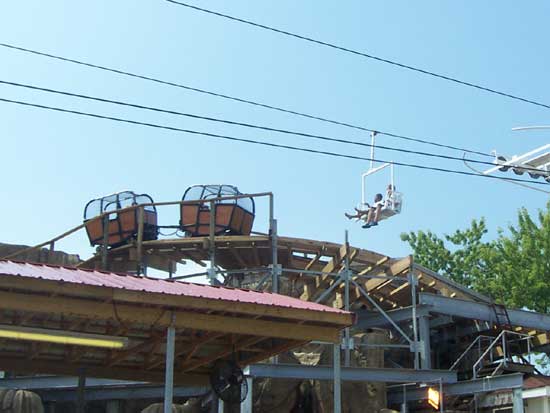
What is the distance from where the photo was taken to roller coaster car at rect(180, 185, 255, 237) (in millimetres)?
23172

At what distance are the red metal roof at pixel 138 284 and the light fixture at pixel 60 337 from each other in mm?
773

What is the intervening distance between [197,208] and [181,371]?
10333mm

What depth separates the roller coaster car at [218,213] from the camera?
2317 cm

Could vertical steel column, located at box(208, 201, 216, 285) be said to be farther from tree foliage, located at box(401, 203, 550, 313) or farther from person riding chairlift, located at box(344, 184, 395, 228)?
tree foliage, located at box(401, 203, 550, 313)

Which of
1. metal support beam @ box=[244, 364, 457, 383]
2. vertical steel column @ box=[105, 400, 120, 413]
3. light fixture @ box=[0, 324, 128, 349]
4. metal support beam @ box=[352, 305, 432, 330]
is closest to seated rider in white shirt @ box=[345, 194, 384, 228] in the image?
metal support beam @ box=[352, 305, 432, 330]

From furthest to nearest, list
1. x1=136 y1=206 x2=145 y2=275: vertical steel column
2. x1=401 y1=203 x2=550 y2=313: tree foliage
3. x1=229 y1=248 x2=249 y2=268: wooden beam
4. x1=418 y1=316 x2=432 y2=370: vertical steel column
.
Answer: x1=401 y1=203 x2=550 y2=313: tree foliage < x1=136 y1=206 x2=145 y2=275: vertical steel column < x1=229 y1=248 x2=249 y2=268: wooden beam < x1=418 y1=316 x2=432 y2=370: vertical steel column

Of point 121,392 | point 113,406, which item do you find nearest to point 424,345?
point 121,392

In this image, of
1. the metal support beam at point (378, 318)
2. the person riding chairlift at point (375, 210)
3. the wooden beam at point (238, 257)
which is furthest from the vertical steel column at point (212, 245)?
the person riding chairlift at point (375, 210)

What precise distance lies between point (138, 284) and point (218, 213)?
12.5m

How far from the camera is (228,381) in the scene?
12750 mm

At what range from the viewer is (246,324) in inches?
430

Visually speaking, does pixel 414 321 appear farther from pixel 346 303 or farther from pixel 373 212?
pixel 373 212

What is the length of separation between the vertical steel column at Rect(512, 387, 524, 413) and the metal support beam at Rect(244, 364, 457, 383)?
1.80 meters

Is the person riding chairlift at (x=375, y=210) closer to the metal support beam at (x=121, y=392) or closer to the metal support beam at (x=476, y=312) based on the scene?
the metal support beam at (x=476, y=312)
